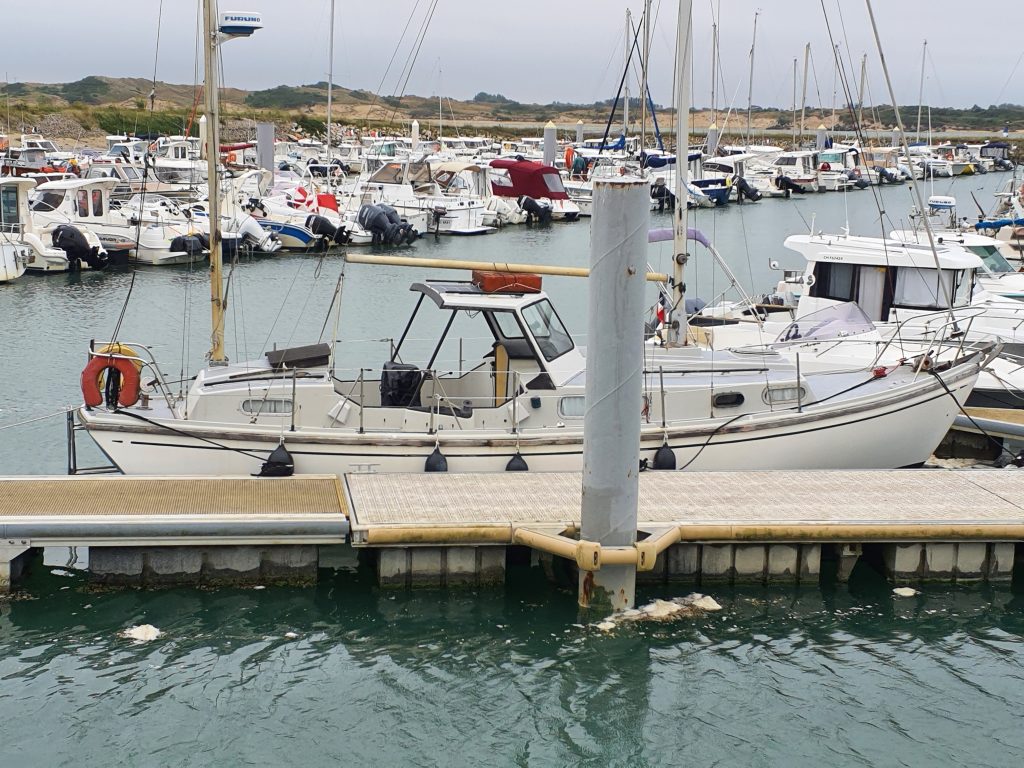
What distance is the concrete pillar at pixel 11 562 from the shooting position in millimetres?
12055

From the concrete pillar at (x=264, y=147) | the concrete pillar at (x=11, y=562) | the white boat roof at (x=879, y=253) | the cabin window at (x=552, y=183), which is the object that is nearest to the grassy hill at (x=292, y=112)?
the concrete pillar at (x=264, y=147)

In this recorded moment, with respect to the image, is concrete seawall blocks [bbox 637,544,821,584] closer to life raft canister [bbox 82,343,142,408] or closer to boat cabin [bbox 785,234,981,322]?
life raft canister [bbox 82,343,142,408]

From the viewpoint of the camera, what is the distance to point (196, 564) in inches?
491

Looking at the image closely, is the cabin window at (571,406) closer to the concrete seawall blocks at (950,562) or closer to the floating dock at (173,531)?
the floating dock at (173,531)

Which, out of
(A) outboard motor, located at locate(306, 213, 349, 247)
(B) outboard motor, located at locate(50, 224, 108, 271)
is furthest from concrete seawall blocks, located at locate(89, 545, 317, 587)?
(A) outboard motor, located at locate(306, 213, 349, 247)

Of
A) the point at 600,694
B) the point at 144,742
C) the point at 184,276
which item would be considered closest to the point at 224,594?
the point at 144,742

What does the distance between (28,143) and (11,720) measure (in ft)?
193

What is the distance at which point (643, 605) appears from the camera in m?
12.3

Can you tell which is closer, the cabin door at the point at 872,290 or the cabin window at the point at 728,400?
the cabin window at the point at 728,400

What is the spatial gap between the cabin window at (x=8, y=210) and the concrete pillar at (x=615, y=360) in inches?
1198

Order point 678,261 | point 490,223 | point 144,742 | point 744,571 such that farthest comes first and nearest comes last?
point 490,223 → point 678,261 → point 744,571 → point 144,742

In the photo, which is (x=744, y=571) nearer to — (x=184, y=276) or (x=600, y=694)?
(x=600, y=694)

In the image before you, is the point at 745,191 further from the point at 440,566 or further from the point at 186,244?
the point at 440,566

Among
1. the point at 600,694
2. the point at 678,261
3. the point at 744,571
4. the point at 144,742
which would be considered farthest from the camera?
the point at 678,261
